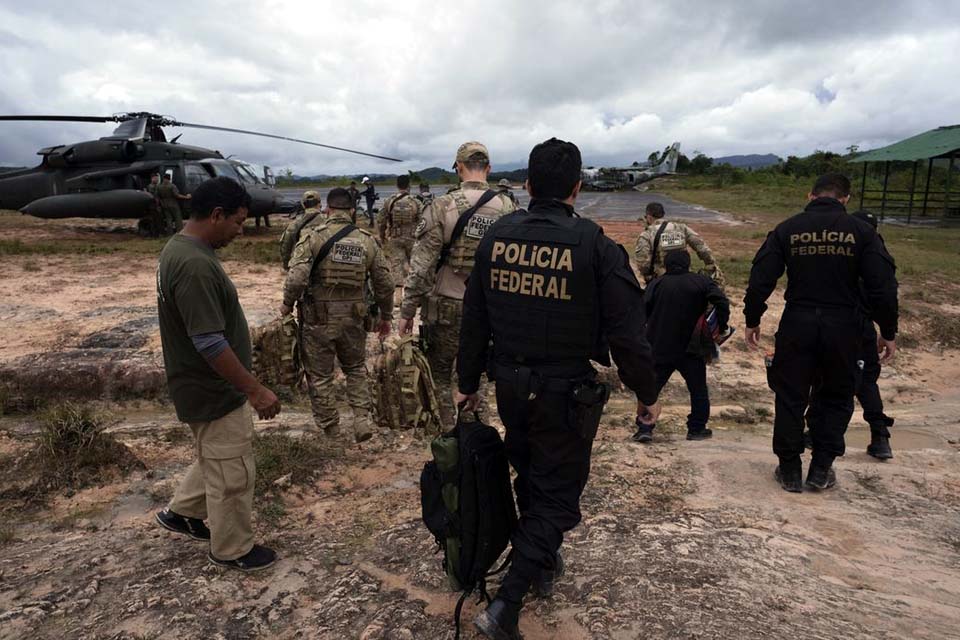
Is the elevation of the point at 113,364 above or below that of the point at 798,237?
below

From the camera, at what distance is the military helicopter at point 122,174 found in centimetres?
1418

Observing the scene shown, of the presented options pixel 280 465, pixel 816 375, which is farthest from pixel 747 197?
pixel 280 465

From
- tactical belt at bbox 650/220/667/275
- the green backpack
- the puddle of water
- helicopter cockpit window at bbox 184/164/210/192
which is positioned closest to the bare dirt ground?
the puddle of water

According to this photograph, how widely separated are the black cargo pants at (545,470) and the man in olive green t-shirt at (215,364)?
3.60 ft

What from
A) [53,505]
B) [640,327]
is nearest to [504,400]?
[640,327]

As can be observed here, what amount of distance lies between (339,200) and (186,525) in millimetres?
2494

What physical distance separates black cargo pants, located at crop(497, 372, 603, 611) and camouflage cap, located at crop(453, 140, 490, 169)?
1.98 m

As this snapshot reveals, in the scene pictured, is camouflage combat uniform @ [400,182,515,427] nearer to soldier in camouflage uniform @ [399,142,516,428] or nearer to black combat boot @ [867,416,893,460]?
soldier in camouflage uniform @ [399,142,516,428]

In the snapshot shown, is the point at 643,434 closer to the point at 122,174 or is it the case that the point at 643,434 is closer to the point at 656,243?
the point at 656,243

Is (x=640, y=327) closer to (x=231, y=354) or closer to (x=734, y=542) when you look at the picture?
(x=734, y=542)

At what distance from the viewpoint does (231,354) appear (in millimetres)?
2471

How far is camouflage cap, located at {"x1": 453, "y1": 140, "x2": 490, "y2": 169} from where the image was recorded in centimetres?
392

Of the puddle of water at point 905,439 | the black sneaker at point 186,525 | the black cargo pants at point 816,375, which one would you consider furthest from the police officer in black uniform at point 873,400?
the black sneaker at point 186,525

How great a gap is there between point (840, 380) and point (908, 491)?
0.93 m
